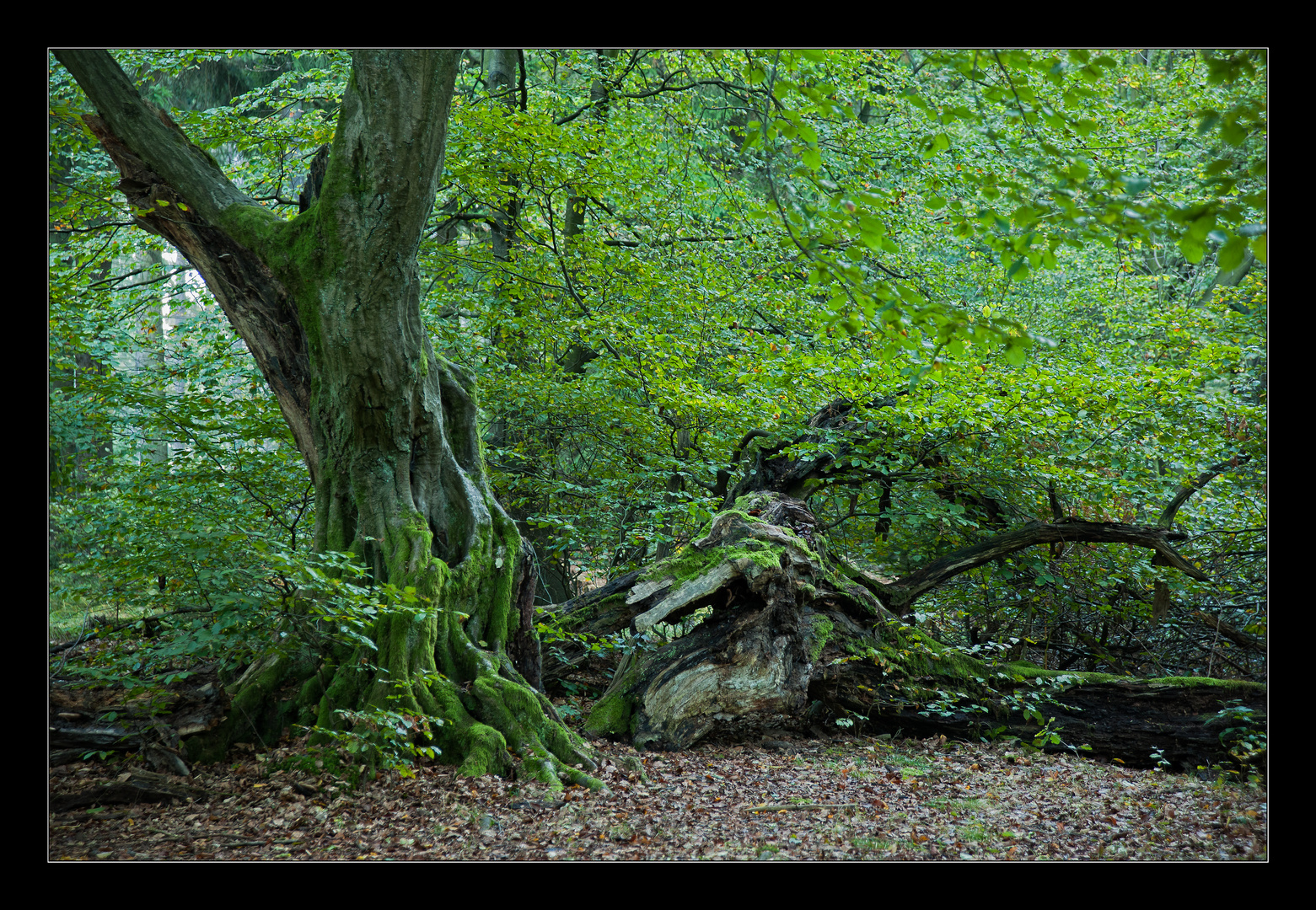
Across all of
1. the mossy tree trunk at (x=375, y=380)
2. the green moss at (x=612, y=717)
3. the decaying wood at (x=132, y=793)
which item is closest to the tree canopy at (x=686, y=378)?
the mossy tree trunk at (x=375, y=380)

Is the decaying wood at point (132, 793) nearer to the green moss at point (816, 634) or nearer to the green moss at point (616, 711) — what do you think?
the green moss at point (616, 711)

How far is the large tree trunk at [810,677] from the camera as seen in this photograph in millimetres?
5148

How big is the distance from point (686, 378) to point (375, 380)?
343 cm

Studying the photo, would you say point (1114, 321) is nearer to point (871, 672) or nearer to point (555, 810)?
point (871, 672)

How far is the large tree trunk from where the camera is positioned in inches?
203

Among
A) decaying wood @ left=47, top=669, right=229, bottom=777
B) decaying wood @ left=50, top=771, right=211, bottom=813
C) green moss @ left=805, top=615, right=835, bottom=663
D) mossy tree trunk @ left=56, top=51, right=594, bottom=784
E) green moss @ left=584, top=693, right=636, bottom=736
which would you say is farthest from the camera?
green moss @ left=805, top=615, right=835, bottom=663

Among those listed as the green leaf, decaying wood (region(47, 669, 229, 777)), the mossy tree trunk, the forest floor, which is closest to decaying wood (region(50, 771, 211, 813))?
the forest floor

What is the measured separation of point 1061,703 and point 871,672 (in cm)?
131

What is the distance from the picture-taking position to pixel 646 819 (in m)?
3.65

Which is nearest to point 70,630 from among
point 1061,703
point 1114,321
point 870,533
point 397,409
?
point 397,409

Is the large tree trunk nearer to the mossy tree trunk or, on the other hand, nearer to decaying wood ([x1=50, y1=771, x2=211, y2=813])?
the mossy tree trunk

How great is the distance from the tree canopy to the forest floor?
71 centimetres

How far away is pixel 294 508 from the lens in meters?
7.36

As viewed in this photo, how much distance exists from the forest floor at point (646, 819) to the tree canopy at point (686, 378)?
71 centimetres
